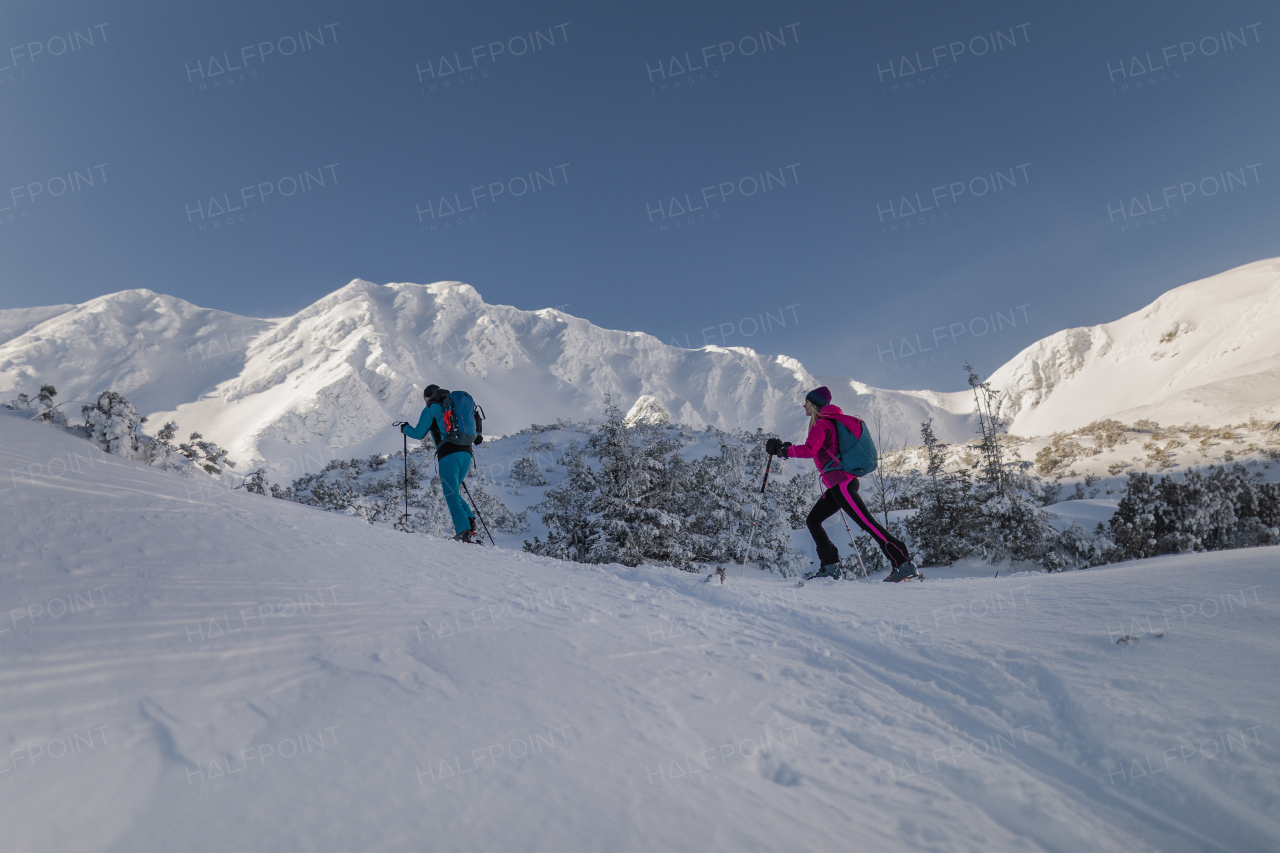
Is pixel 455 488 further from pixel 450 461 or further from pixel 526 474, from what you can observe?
pixel 526 474

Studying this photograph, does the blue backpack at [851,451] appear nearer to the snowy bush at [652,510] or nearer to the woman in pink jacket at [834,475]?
the woman in pink jacket at [834,475]

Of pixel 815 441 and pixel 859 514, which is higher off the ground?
pixel 815 441

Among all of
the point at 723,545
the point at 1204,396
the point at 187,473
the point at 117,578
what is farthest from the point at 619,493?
the point at 1204,396

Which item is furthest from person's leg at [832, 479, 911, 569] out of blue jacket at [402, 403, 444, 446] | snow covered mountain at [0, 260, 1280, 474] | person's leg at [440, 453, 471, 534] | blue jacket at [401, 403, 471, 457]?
snow covered mountain at [0, 260, 1280, 474]

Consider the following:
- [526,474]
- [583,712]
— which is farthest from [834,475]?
[526,474]

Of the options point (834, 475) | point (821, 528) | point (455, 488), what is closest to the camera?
point (834, 475)

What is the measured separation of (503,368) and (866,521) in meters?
74.0

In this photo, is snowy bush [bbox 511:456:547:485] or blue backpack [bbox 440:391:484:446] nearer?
blue backpack [bbox 440:391:484:446]

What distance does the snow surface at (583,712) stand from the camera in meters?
1.25

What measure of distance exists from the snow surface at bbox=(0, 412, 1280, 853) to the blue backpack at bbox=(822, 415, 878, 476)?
6.14 ft

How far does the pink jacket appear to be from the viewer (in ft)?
16.2

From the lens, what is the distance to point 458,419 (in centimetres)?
611

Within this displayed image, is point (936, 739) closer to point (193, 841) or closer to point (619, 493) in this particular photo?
point (193, 841)

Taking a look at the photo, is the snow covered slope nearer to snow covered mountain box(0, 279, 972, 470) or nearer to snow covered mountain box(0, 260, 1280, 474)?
snow covered mountain box(0, 260, 1280, 474)
